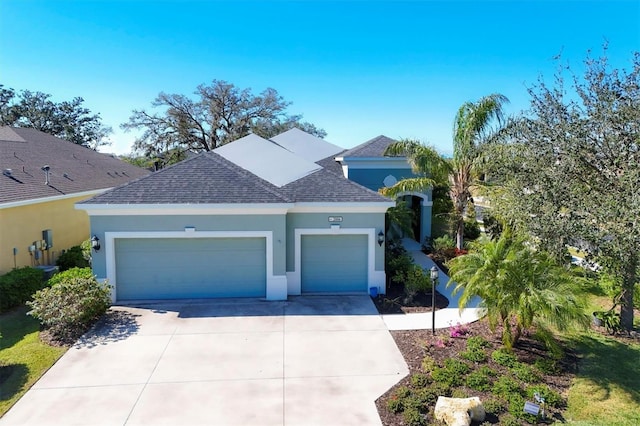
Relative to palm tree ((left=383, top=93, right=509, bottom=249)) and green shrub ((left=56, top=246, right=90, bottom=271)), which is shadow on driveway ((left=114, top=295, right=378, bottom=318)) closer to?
green shrub ((left=56, top=246, right=90, bottom=271))

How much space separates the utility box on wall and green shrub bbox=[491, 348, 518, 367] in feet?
52.3

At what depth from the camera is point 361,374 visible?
25.1ft

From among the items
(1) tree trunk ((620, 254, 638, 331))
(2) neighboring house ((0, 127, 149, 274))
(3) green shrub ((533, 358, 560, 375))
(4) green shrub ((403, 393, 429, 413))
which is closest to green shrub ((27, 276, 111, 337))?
(2) neighboring house ((0, 127, 149, 274))

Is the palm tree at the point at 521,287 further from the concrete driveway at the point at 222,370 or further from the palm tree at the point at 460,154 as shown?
the palm tree at the point at 460,154

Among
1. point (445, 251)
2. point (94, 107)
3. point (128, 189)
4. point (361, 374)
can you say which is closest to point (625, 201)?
point (361, 374)

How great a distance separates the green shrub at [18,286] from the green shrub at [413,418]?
10970 mm

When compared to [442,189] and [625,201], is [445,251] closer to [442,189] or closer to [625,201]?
[442,189]

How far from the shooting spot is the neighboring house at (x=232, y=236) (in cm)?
1141

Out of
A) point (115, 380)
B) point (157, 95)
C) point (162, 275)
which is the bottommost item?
point (115, 380)

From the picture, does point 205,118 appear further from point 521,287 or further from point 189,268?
point 521,287

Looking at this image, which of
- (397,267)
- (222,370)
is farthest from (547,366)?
(222,370)

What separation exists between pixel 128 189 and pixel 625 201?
12.6 metres

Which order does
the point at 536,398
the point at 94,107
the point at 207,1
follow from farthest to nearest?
the point at 94,107 < the point at 207,1 < the point at 536,398

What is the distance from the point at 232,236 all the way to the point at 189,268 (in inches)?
66.9
